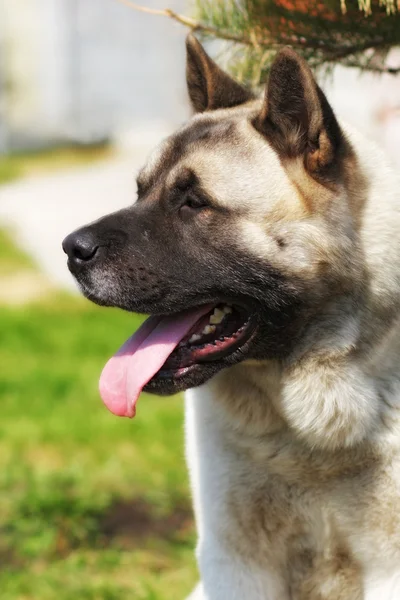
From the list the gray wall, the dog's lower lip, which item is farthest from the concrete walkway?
the dog's lower lip

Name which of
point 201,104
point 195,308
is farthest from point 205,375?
point 201,104

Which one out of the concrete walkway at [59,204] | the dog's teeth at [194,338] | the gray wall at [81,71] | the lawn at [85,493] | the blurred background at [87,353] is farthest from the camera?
the gray wall at [81,71]

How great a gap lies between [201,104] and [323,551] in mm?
1396

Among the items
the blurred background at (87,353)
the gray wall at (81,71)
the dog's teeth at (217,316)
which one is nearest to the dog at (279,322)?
the dog's teeth at (217,316)

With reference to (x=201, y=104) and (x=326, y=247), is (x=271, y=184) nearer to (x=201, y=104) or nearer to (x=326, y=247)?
(x=326, y=247)

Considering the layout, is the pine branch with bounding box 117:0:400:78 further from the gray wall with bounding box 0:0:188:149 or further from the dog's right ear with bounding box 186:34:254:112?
→ the gray wall with bounding box 0:0:188:149

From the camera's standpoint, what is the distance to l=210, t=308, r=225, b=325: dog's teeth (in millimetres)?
2666

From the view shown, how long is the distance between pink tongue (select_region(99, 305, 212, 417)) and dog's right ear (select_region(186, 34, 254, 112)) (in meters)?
0.72

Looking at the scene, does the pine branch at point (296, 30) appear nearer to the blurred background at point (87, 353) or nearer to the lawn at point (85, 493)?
the blurred background at point (87, 353)

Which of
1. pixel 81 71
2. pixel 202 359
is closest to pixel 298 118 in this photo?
pixel 202 359

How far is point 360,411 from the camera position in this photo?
2613mm

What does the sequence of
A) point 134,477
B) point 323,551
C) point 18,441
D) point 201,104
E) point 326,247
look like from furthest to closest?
point 18,441 < point 134,477 < point 201,104 < point 323,551 < point 326,247

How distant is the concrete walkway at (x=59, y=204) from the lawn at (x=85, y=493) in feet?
12.1

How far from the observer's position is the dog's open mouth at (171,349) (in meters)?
2.57
